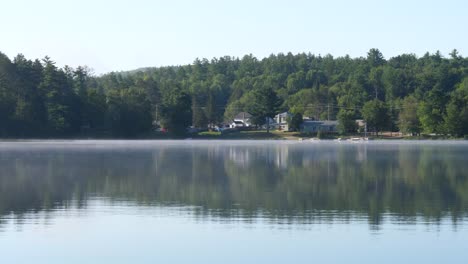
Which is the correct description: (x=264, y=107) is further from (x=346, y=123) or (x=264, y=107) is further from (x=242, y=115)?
(x=242, y=115)

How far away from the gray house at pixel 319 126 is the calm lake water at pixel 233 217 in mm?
99232

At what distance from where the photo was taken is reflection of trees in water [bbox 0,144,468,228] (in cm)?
2862

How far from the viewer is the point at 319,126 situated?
5812 inches

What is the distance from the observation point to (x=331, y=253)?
2067cm

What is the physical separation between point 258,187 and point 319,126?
111416 mm

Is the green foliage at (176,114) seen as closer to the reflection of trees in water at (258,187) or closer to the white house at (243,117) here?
the white house at (243,117)

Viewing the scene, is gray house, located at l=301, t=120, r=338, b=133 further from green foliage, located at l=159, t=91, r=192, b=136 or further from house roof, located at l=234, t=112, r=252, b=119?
house roof, located at l=234, t=112, r=252, b=119

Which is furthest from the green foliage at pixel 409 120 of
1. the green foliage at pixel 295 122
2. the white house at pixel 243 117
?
the white house at pixel 243 117

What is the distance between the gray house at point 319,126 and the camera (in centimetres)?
14612

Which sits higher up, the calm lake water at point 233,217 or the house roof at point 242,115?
the house roof at point 242,115

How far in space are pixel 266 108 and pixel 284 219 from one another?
11870 cm

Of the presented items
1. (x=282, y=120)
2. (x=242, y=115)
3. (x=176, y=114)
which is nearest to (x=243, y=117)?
(x=242, y=115)

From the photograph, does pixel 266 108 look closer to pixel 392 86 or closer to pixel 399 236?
pixel 392 86

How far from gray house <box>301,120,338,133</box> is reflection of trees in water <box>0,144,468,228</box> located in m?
88.7
